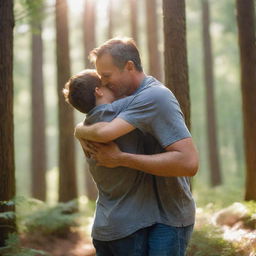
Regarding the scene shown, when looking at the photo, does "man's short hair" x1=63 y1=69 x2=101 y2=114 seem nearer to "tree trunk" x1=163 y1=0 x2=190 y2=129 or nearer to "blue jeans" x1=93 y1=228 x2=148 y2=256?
"blue jeans" x1=93 y1=228 x2=148 y2=256

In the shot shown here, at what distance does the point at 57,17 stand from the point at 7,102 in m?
5.97

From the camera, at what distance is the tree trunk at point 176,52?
242 inches

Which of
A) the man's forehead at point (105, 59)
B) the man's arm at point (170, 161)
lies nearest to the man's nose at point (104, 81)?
the man's forehead at point (105, 59)

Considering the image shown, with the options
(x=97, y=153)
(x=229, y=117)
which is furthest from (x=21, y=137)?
(x=97, y=153)

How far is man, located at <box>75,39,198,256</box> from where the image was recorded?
3.29m

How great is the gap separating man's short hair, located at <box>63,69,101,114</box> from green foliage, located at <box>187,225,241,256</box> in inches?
132

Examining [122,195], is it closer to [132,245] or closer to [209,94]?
[132,245]

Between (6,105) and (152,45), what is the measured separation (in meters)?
9.81

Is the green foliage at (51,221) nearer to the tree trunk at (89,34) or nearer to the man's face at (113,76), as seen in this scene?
the man's face at (113,76)

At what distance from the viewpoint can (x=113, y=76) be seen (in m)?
3.56

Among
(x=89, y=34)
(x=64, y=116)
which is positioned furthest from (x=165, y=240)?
(x=89, y=34)

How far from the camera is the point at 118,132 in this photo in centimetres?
334

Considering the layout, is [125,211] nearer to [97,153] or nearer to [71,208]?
[97,153]

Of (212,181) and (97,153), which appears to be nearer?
(97,153)
